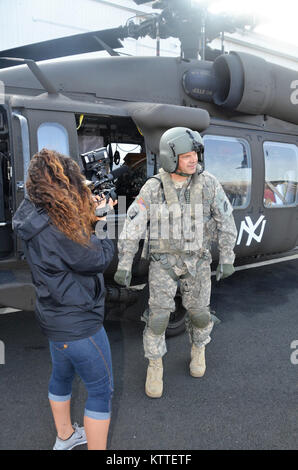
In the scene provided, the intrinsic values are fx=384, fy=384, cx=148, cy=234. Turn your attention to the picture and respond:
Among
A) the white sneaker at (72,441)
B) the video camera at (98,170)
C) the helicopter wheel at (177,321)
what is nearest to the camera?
the white sneaker at (72,441)

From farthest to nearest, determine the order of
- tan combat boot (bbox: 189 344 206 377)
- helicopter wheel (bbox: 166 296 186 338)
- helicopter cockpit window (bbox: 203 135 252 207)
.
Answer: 1. helicopter cockpit window (bbox: 203 135 252 207)
2. helicopter wheel (bbox: 166 296 186 338)
3. tan combat boot (bbox: 189 344 206 377)

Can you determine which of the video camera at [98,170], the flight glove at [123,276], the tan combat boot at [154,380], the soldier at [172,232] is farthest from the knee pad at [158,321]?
the video camera at [98,170]

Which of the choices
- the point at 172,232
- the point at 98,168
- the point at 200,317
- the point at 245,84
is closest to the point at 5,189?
the point at 98,168

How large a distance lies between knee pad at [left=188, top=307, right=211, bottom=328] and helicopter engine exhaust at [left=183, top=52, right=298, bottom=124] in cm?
237

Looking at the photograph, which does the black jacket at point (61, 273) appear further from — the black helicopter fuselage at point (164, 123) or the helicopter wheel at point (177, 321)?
the helicopter wheel at point (177, 321)

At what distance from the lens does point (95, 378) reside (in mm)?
1864

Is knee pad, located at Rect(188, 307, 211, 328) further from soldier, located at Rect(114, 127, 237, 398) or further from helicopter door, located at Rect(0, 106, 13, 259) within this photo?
helicopter door, located at Rect(0, 106, 13, 259)

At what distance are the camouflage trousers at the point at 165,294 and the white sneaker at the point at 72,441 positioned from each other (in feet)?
2.62

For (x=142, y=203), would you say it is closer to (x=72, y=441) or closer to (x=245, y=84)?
(x=72, y=441)

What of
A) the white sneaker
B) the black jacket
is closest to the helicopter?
the white sneaker

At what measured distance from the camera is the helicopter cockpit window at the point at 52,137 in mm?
3207

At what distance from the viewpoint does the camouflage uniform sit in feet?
9.34

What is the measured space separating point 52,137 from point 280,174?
2878 mm
